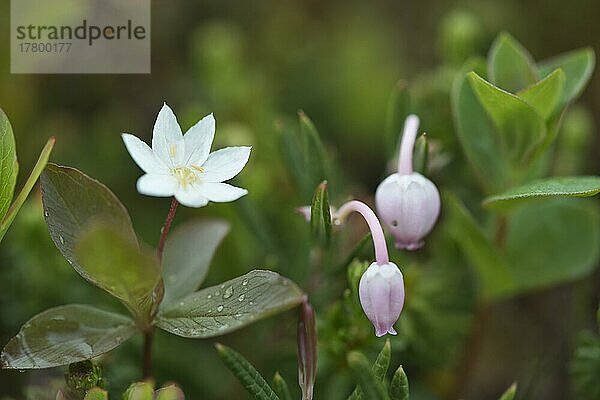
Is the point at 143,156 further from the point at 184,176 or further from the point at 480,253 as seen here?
the point at 480,253

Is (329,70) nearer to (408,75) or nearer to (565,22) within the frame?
(408,75)

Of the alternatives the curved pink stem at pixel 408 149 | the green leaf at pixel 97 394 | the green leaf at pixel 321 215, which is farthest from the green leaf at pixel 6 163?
the curved pink stem at pixel 408 149

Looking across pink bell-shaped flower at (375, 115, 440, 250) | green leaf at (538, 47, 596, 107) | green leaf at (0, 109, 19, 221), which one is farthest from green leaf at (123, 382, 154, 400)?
green leaf at (538, 47, 596, 107)

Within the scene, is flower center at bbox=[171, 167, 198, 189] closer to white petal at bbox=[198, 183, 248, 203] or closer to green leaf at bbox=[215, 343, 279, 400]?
white petal at bbox=[198, 183, 248, 203]

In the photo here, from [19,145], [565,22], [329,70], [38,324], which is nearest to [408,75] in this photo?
[329,70]

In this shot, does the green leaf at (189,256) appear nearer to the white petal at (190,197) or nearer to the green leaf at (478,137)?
the white petal at (190,197)

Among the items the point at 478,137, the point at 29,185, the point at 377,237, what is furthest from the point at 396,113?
the point at 29,185

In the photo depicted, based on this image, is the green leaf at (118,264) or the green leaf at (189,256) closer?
the green leaf at (118,264)
